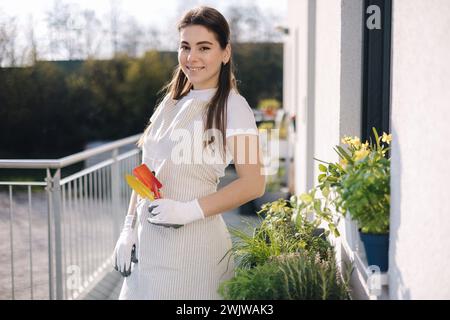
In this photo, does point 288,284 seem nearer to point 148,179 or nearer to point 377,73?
point 148,179

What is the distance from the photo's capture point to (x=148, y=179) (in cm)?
191

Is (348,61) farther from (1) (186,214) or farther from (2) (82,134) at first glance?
(2) (82,134)

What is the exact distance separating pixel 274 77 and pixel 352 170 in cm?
1239

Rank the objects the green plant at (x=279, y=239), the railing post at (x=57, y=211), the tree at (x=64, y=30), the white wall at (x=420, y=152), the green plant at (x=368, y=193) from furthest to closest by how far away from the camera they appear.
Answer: the tree at (x=64, y=30) < the railing post at (x=57, y=211) < the green plant at (x=279, y=239) < the green plant at (x=368, y=193) < the white wall at (x=420, y=152)

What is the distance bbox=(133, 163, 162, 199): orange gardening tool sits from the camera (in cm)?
189

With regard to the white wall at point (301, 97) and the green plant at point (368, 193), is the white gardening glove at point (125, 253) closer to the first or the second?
the green plant at point (368, 193)

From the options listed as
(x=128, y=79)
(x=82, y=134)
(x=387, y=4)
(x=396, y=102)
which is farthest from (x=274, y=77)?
(x=396, y=102)

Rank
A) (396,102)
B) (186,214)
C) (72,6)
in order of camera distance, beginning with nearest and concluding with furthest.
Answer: (396,102) < (186,214) < (72,6)

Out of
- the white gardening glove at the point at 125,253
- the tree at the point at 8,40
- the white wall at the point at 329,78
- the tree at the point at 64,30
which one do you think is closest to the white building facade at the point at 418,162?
the white wall at the point at 329,78

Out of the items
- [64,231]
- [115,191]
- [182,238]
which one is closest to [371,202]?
[182,238]

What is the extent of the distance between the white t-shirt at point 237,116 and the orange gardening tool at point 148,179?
26 cm

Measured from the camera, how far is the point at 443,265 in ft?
4.11

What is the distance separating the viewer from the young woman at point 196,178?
189cm

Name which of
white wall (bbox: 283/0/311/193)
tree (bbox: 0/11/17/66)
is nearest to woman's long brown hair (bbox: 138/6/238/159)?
white wall (bbox: 283/0/311/193)
